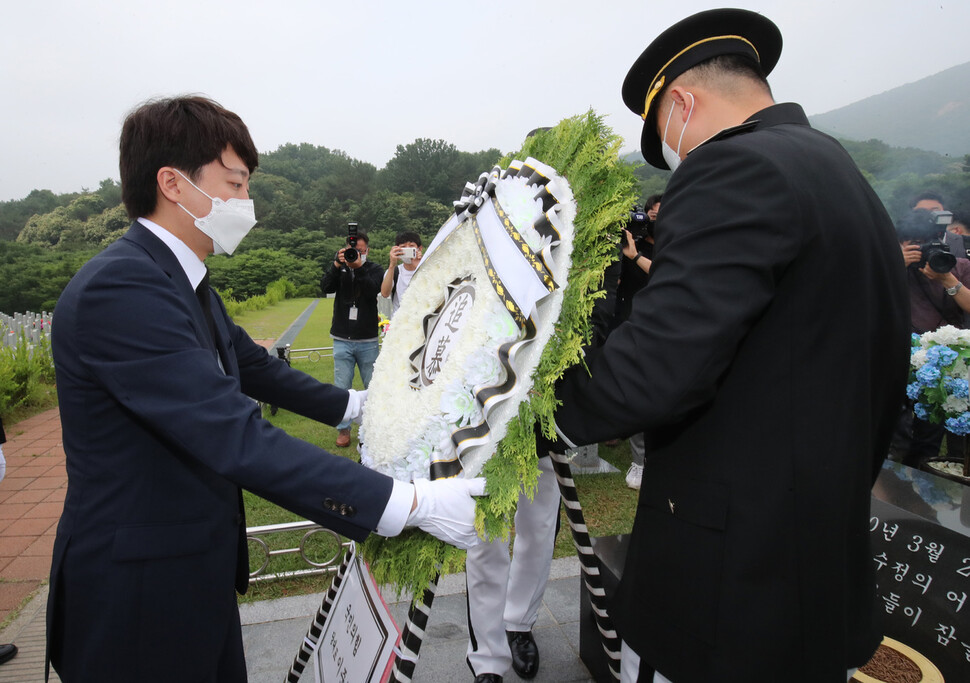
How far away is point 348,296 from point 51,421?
461cm

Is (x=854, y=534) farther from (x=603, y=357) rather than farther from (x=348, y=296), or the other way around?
(x=348, y=296)

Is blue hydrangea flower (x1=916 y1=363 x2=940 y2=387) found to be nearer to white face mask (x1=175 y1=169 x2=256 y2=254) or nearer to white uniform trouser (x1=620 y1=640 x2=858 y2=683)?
white uniform trouser (x1=620 y1=640 x2=858 y2=683)

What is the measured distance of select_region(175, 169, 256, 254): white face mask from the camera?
164cm

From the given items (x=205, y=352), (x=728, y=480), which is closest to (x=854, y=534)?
(x=728, y=480)

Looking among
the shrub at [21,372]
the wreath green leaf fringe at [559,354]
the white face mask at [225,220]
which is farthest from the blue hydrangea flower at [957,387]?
the shrub at [21,372]

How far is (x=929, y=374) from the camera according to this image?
3.25 meters

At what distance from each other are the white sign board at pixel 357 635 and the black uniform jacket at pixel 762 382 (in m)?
0.69

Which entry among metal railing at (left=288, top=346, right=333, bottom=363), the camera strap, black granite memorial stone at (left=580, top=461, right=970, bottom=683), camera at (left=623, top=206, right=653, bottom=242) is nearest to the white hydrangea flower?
black granite memorial stone at (left=580, top=461, right=970, bottom=683)

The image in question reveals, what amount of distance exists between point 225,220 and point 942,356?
3830 mm

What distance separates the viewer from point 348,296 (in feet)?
21.7

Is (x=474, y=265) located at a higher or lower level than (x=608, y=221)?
lower

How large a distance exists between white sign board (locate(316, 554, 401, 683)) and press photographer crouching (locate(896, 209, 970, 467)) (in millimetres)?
4232

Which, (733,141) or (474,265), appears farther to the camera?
(474,265)

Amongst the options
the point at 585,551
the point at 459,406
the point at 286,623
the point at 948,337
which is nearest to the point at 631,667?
the point at 585,551
